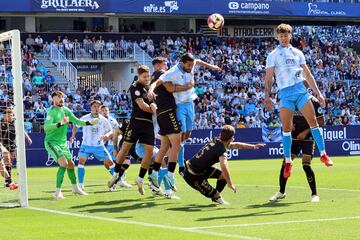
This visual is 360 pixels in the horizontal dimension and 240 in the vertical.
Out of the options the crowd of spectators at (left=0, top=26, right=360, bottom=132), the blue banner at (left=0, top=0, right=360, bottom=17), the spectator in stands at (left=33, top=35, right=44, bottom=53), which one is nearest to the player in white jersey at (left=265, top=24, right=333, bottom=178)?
the crowd of spectators at (left=0, top=26, right=360, bottom=132)

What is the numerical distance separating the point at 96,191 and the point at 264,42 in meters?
43.2

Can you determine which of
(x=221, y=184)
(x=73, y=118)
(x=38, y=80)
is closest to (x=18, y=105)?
(x=73, y=118)

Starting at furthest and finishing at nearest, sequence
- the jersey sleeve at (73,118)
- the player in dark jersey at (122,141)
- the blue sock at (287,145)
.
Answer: the player in dark jersey at (122,141)
the jersey sleeve at (73,118)
the blue sock at (287,145)

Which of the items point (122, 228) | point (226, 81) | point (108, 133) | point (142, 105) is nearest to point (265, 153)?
point (226, 81)

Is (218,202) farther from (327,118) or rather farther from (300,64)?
(327,118)

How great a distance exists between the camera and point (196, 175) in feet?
44.8

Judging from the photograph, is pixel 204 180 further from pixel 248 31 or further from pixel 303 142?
pixel 248 31

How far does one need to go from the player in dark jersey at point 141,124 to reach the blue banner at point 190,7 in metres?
37.0

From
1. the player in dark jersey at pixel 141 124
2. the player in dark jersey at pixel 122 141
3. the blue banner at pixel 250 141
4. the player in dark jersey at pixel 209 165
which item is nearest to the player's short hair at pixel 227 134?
the player in dark jersey at pixel 209 165

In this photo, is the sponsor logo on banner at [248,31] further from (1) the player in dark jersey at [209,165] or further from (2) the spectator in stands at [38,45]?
(1) the player in dark jersey at [209,165]

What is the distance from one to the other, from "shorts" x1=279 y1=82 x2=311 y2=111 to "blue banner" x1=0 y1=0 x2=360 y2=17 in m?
39.8

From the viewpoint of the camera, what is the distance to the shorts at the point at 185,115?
1538 cm

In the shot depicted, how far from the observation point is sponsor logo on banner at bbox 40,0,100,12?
171 ft

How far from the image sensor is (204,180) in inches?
535
